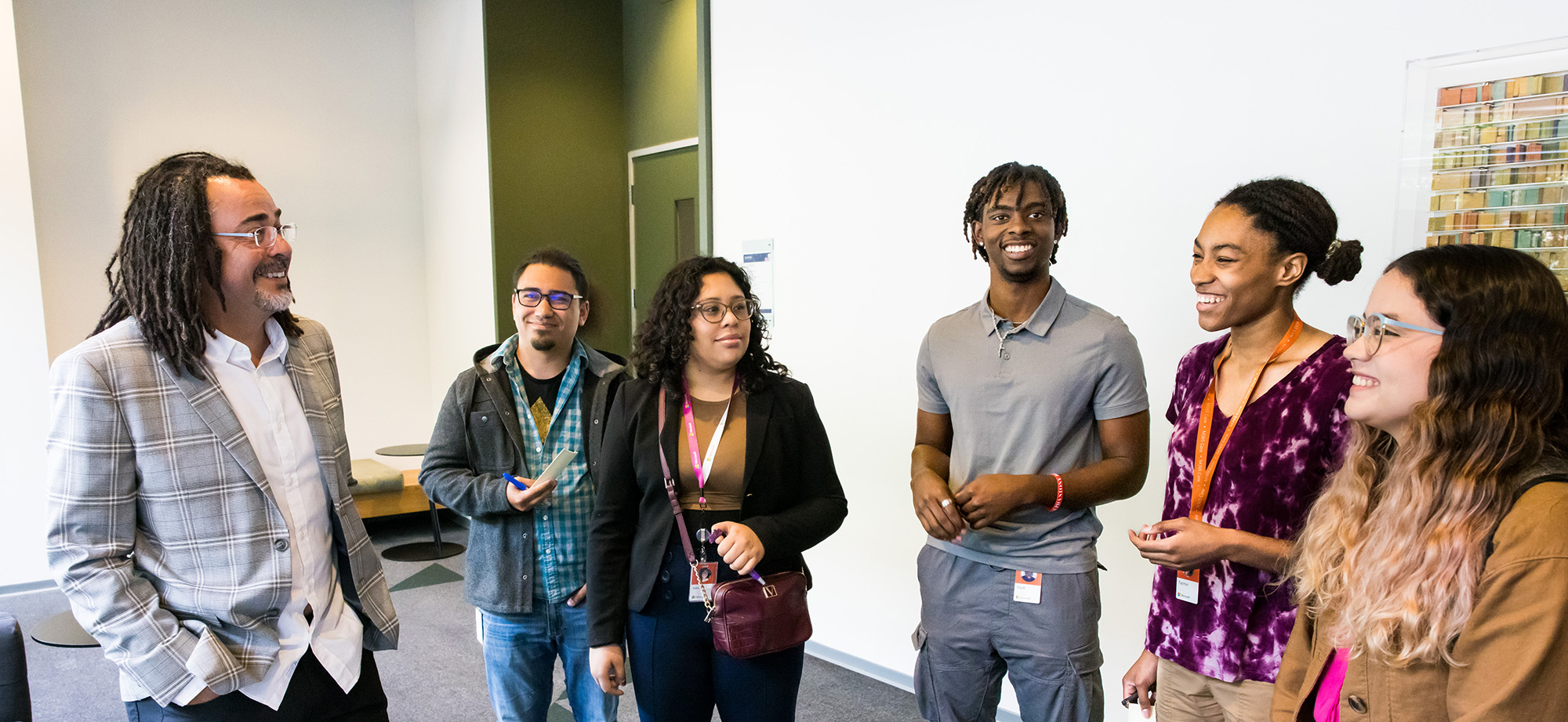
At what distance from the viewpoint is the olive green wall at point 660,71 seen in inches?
201

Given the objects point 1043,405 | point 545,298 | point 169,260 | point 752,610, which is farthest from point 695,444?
point 169,260

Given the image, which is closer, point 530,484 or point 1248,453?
point 1248,453

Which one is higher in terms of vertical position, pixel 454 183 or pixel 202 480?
pixel 454 183

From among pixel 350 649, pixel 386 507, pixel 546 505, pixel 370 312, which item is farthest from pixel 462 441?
pixel 370 312

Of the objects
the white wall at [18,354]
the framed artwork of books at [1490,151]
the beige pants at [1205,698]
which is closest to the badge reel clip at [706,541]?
the beige pants at [1205,698]

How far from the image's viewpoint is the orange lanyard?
5.24 ft

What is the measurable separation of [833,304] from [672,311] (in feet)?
5.34

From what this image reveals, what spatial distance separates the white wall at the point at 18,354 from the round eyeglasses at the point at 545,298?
13.2 ft

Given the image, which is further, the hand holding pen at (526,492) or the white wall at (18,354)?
Answer: the white wall at (18,354)

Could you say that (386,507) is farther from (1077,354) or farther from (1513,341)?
(1513,341)

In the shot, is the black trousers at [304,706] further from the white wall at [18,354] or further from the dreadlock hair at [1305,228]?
the white wall at [18,354]

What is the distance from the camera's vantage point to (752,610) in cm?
172

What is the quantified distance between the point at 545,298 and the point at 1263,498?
5.74 feet

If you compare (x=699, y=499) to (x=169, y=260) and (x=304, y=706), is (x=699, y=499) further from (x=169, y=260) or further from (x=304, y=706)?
(x=169, y=260)
